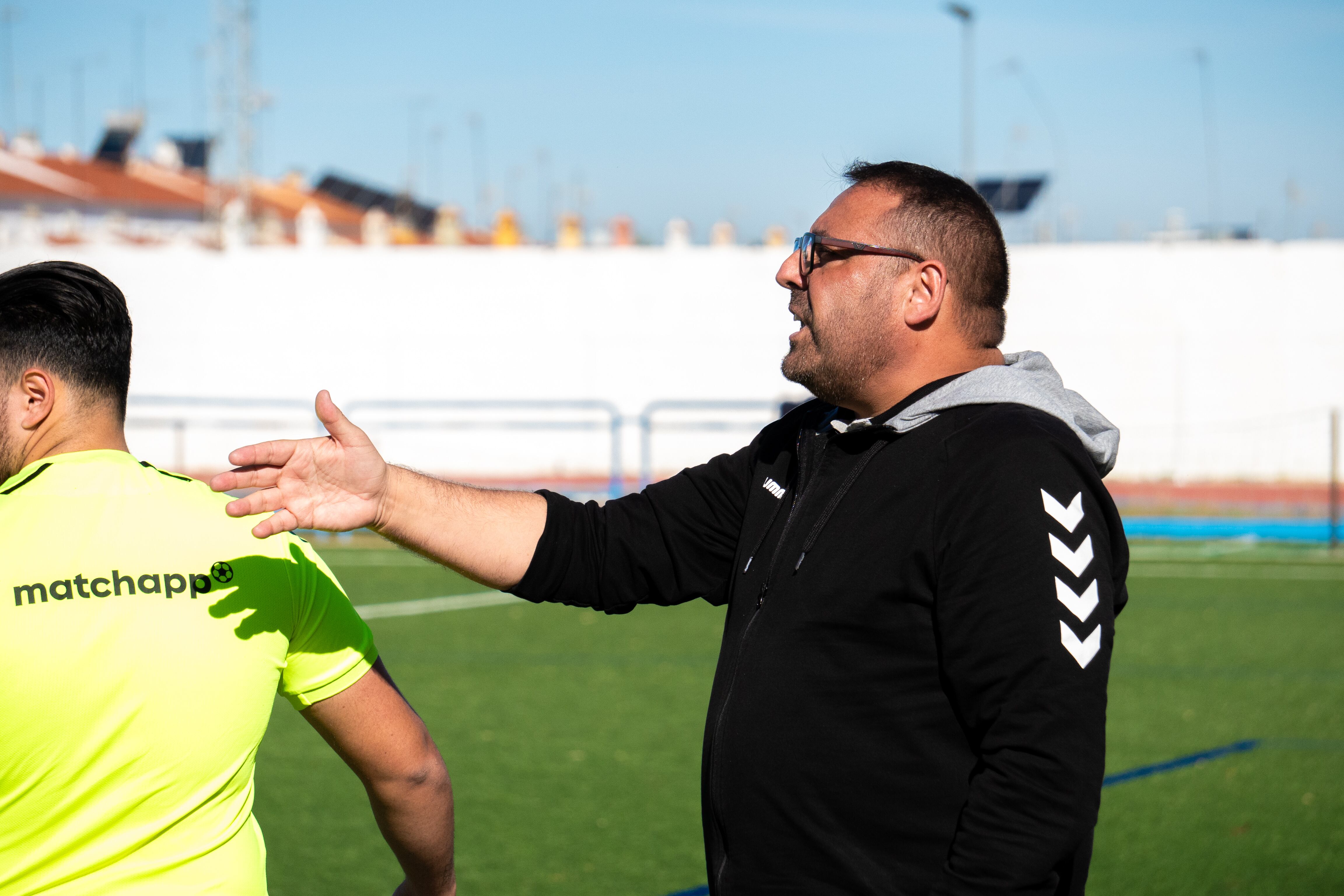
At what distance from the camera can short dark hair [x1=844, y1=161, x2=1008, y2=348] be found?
2174 mm

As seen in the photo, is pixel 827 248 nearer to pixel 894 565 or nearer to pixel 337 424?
pixel 894 565

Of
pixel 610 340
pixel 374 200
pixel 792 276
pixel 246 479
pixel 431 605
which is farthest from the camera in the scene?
pixel 374 200

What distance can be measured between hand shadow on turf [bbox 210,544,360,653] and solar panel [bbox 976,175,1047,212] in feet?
94.7

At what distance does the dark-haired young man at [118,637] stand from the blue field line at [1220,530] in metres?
15.3

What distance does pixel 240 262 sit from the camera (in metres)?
25.7

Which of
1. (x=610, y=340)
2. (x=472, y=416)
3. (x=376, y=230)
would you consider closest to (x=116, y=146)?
(x=376, y=230)

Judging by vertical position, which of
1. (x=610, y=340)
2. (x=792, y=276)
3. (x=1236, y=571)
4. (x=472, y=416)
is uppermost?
(x=610, y=340)

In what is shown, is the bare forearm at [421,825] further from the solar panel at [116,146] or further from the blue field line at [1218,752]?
the solar panel at [116,146]

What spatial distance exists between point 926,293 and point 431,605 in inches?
364

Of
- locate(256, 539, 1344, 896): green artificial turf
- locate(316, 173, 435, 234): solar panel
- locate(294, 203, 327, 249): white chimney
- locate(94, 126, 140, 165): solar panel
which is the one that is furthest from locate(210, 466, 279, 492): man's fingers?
locate(94, 126, 140, 165): solar panel

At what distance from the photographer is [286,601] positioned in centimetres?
202

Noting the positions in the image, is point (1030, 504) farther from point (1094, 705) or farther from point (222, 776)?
point (222, 776)

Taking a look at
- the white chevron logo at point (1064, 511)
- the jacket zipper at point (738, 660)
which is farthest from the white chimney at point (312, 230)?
the white chevron logo at point (1064, 511)

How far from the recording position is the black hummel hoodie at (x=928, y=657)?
5.83 feet
